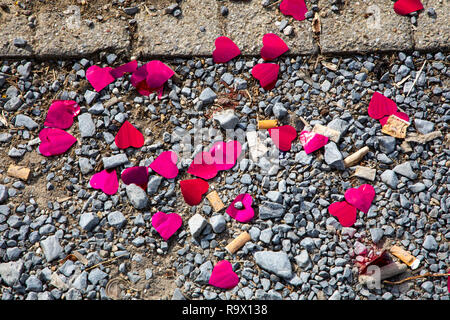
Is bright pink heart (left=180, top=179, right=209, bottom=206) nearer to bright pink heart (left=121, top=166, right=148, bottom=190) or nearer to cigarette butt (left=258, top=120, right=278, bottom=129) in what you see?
bright pink heart (left=121, top=166, right=148, bottom=190)

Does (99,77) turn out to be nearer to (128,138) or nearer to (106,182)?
(128,138)

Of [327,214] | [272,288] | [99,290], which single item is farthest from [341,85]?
[99,290]

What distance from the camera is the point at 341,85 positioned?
253cm

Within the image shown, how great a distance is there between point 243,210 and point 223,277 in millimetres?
356

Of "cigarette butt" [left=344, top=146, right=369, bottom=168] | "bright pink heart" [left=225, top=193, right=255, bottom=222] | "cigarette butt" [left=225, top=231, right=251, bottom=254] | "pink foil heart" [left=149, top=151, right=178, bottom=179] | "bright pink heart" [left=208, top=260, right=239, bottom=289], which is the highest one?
"cigarette butt" [left=344, top=146, right=369, bottom=168]

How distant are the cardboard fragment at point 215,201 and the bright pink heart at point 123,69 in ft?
2.91

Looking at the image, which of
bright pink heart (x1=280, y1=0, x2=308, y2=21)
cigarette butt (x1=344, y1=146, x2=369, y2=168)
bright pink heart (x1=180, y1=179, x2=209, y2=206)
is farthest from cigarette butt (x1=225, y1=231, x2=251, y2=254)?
bright pink heart (x1=280, y1=0, x2=308, y2=21)

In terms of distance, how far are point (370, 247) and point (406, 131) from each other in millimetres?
688

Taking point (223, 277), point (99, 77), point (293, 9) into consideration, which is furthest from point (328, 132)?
point (99, 77)

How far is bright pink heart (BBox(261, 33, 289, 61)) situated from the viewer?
2588 millimetres

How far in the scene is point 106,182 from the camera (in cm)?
236

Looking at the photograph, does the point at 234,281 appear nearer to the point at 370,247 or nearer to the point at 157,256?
the point at 157,256

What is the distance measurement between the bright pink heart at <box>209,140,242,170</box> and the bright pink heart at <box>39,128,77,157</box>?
0.80 meters

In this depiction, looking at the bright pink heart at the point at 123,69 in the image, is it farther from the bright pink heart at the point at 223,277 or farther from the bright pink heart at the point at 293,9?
the bright pink heart at the point at 223,277
